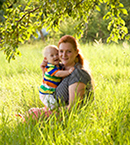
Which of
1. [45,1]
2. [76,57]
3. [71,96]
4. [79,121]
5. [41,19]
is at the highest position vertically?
[45,1]

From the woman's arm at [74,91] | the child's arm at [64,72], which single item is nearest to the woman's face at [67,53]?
the child's arm at [64,72]

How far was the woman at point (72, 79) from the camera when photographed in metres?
2.51

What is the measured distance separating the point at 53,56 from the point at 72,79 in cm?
58

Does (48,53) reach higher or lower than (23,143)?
higher

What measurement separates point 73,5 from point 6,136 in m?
2.50

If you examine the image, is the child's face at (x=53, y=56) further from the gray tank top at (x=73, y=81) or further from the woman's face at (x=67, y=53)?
the gray tank top at (x=73, y=81)

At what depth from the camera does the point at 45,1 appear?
122 inches

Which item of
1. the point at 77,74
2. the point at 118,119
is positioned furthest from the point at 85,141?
the point at 77,74

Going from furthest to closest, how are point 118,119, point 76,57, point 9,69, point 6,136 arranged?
1. point 9,69
2. point 76,57
3. point 118,119
4. point 6,136

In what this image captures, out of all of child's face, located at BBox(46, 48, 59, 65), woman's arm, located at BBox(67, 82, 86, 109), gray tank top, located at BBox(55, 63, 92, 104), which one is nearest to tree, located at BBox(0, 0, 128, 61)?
child's face, located at BBox(46, 48, 59, 65)

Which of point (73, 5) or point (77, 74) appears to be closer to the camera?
point (77, 74)

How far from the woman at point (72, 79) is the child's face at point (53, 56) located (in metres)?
0.16

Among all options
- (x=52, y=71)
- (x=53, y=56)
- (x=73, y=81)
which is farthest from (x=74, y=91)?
(x=53, y=56)

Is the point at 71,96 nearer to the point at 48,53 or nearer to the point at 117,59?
the point at 48,53
